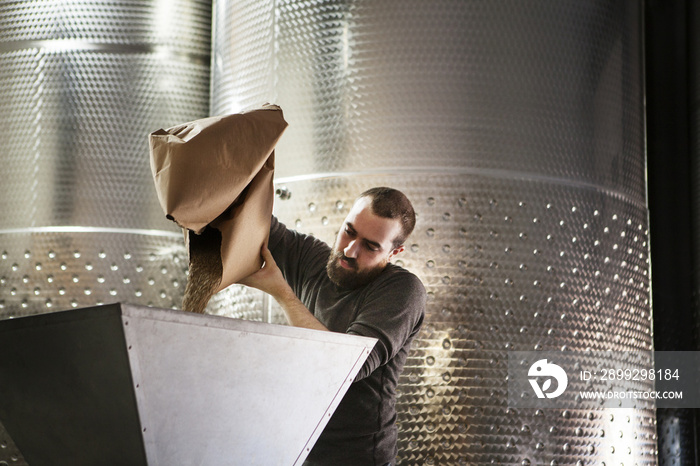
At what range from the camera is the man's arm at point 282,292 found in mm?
2408

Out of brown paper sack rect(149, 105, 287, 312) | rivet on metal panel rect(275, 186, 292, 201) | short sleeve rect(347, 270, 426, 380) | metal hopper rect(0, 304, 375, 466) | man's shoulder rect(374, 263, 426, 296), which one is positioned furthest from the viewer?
rivet on metal panel rect(275, 186, 292, 201)

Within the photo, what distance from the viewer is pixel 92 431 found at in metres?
1.80

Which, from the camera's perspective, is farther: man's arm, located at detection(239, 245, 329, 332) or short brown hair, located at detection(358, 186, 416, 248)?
short brown hair, located at detection(358, 186, 416, 248)

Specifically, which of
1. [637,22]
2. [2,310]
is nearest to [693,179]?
[637,22]

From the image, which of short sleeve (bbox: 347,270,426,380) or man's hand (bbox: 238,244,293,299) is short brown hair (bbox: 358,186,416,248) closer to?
short sleeve (bbox: 347,270,426,380)

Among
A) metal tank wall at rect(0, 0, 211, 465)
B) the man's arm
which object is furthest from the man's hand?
metal tank wall at rect(0, 0, 211, 465)

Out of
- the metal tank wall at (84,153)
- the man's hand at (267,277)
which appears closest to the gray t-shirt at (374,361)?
the man's hand at (267,277)

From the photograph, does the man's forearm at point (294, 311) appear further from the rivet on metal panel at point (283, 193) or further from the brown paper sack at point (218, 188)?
the rivet on metal panel at point (283, 193)

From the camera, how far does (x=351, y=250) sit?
266 cm

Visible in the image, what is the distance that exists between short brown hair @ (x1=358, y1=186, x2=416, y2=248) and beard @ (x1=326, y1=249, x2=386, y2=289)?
138 mm

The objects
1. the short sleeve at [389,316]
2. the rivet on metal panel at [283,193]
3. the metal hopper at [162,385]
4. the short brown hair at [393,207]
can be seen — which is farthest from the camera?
the rivet on metal panel at [283,193]

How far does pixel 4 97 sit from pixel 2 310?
41.4 inches

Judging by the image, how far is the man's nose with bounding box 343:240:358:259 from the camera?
266cm

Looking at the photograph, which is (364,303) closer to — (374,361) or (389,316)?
(389,316)
